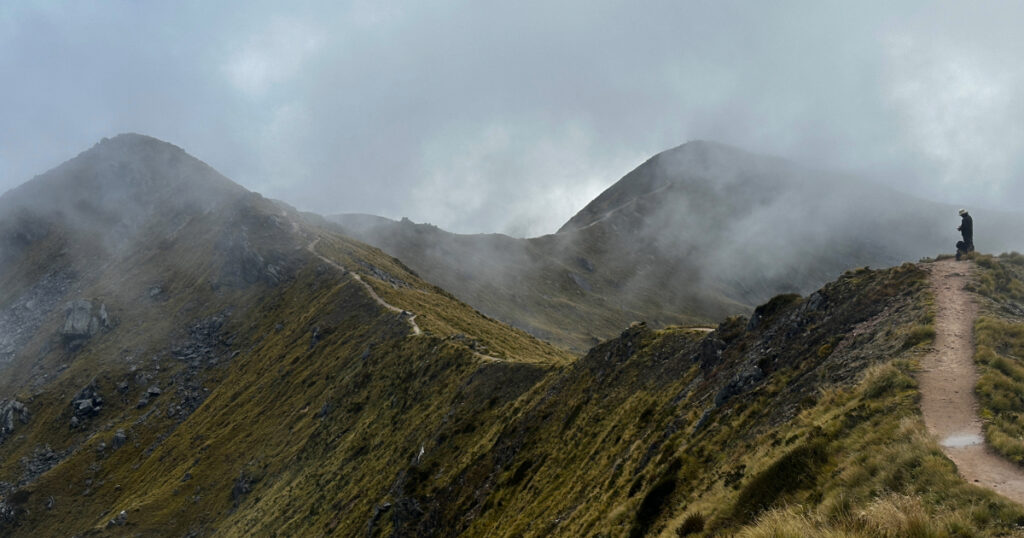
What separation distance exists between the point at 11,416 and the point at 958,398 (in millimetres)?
208821

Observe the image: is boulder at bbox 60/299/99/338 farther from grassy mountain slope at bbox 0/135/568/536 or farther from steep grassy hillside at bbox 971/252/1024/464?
steep grassy hillside at bbox 971/252/1024/464

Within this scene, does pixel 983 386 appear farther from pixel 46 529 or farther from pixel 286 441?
pixel 46 529

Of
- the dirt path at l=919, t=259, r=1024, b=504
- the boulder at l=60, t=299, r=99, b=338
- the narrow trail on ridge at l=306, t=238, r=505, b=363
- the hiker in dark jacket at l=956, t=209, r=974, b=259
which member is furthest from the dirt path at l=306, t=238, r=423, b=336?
the dirt path at l=919, t=259, r=1024, b=504

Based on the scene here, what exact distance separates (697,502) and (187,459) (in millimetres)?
119883

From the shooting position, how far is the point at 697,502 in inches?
831

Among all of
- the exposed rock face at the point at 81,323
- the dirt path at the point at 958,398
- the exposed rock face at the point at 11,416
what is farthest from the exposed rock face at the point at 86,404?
the dirt path at the point at 958,398

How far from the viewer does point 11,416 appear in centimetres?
15462

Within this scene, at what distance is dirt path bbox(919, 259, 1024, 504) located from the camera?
557 inches

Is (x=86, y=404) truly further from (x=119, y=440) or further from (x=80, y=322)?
(x=80, y=322)

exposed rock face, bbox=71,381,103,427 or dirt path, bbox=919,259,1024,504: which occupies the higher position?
dirt path, bbox=919,259,1024,504

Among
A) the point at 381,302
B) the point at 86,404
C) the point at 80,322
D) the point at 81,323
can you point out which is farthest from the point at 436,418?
the point at 80,322

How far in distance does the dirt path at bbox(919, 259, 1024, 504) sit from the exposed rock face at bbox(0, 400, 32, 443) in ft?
669

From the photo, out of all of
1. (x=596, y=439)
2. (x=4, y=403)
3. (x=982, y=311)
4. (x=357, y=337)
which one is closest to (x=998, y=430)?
(x=982, y=311)

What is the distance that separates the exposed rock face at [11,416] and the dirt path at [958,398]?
204m
